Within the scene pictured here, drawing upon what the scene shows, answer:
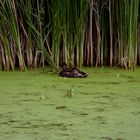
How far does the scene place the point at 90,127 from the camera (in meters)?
2.13

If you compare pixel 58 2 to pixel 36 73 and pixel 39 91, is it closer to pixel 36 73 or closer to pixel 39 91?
pixel 36 73

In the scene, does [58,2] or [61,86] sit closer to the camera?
[61,86]

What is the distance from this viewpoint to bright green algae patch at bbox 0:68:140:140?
2051mm

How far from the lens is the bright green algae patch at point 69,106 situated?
6.73ft

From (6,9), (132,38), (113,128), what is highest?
(6,9)

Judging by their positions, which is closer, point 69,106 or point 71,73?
point 69,106

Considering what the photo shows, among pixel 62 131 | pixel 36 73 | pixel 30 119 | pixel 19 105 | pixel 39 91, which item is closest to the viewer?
pixel 62 131

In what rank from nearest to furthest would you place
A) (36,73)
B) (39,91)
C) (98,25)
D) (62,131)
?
(62,131), (39,91), (36,73), (98,25)

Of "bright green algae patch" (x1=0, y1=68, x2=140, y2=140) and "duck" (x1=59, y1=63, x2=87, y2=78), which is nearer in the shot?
"bright green algae patch" (x1=0, y1=68, x2=140, y2=140)

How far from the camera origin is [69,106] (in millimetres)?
2576

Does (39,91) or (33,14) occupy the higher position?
(33,14)

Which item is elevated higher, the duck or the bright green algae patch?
the duck

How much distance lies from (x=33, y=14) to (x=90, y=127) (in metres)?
1.84

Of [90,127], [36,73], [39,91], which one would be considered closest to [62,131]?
[90,127]
